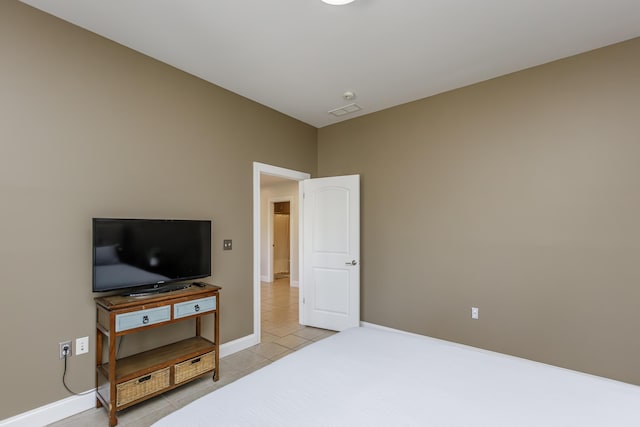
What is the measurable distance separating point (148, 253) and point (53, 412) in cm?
120

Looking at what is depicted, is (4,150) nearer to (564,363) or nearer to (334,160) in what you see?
(334,160)

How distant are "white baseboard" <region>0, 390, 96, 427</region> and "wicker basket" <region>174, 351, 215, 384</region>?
0.60 m

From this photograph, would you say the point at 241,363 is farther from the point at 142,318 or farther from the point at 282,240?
the point at 282,240

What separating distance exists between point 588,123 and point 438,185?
134 cm

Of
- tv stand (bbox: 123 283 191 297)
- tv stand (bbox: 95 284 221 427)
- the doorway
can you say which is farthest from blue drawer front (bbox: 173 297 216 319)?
the doorway

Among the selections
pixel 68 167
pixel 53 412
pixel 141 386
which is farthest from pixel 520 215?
pixel 53 412

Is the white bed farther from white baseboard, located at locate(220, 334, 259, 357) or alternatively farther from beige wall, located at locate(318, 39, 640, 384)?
white baseboard, located at locate(220, 334, 259, 357)

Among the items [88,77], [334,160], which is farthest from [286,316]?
[88,77]

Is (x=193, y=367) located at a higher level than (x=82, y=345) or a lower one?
lower

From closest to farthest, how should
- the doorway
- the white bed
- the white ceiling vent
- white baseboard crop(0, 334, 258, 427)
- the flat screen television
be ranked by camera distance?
the white bed → white baseboard crop(0, 334, 258, 427) → the flat screen television → the white ceiling vent → the doorway

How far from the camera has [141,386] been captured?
7.06ft

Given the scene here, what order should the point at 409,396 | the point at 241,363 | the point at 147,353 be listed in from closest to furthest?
the point at 409,396 → the point at 147,353 → the point at 241,363

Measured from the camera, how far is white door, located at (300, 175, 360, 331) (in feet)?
12.5

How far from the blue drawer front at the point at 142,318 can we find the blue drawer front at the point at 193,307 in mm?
70
